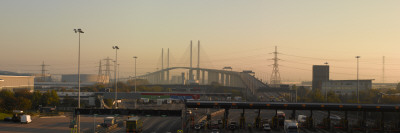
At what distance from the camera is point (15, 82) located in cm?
9044

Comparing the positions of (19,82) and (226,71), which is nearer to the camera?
(19,82)

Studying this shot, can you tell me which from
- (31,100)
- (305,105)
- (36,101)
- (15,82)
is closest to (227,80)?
(15,82)

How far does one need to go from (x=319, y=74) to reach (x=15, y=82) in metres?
89.4

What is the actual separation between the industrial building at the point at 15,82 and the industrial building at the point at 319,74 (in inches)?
3341

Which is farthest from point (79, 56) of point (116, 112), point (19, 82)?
point (19, 82)

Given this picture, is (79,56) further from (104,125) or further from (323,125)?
(323,125)

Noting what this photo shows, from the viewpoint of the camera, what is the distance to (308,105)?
105 feet

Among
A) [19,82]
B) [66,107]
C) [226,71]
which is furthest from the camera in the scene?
[226,71]

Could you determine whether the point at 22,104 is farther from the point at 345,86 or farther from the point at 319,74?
the point at 319,74

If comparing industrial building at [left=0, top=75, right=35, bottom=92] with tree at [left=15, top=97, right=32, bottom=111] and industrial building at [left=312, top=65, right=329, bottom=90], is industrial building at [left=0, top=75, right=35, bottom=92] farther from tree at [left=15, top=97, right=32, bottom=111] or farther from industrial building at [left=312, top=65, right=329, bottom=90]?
industrial building at [left=312, top=65, right=329, bottom=90]

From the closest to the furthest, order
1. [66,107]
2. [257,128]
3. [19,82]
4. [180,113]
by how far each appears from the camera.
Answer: [180,113] → [257,128] → [66,107] → [19,82]

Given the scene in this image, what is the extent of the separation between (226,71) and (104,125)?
126 meters

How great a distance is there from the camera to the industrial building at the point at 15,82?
276 ft

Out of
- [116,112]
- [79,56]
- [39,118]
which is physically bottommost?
[39,118]
